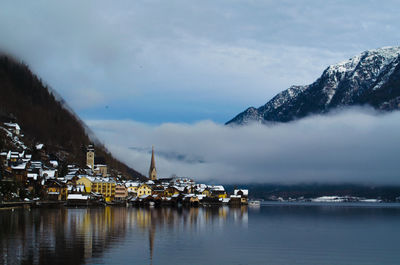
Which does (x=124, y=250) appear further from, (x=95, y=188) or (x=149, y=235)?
(x=95, y=188)

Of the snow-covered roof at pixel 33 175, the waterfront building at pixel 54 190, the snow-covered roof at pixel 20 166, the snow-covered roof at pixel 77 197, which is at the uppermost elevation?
the snow-covered roof at pixel 20 166

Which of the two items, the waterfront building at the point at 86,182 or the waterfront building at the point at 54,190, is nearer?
the waterfront building at the point at 54,190

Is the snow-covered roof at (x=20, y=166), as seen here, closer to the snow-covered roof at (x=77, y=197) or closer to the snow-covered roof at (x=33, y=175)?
the snow-covered roof at (x=33, y=175)

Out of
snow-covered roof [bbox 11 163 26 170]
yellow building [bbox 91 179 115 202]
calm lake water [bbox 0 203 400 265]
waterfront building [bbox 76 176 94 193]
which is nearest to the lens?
calm lake water [bbox 0 203 400 265]

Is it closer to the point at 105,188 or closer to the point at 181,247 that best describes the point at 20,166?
the point at 105,188

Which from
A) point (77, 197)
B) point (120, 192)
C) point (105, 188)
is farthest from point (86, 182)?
point (77, 197)

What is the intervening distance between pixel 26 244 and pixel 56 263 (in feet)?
35.0

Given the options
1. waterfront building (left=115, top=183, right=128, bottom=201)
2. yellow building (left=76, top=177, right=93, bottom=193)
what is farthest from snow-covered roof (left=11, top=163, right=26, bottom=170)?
waterfront building (left=115, top=183, right=128, bottom=201)

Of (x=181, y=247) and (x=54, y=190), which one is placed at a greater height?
(x=54, y=190)

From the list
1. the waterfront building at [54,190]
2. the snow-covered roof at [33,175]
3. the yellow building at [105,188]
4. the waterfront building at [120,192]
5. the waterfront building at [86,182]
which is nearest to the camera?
the snow-covered roof at [33,175]

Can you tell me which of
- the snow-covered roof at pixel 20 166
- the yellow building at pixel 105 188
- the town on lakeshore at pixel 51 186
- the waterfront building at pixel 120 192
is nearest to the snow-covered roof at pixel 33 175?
the town on lakeshore at pixel 51 186

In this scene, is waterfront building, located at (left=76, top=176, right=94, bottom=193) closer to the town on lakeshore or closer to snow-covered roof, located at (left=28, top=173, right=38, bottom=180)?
the town on lakeshore

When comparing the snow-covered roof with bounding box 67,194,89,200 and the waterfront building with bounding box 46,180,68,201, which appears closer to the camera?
the snow-covered roof with bounding box 67,194,89,200

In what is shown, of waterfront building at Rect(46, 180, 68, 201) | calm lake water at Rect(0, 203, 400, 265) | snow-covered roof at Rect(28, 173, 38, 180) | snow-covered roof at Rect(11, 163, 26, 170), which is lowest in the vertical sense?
calm lake water at Rect(0, 203, 400, 265)
